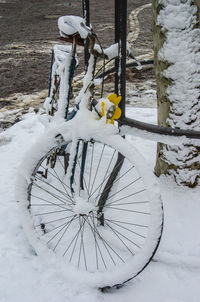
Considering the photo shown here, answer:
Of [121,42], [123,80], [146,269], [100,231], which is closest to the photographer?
[121,42]

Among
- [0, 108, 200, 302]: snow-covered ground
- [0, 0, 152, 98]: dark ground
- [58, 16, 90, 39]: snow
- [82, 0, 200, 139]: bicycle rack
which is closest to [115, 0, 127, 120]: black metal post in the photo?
[82, 0, 200, 139]: bicycle rack

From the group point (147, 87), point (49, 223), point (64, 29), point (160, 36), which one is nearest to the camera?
point (64, 29)

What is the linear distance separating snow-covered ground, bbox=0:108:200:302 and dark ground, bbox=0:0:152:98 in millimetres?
3422

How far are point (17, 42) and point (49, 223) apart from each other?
7275 millimetres

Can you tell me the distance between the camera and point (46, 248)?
5.79 feet

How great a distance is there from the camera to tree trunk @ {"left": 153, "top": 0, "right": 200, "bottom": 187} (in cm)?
177

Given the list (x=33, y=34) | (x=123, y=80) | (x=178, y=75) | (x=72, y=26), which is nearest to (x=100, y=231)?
(x=123, y=80)

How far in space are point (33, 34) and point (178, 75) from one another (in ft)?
27.3

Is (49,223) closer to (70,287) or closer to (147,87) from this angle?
(70,287)

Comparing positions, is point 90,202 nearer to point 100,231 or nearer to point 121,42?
point 100,231

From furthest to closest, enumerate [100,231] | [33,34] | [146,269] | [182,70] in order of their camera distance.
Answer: [33,34]
[100,231]
[182,70]
[146,269]

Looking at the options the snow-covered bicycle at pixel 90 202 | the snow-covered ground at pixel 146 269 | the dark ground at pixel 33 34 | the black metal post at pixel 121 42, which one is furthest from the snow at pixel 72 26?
the dark ground at pixel 33 34

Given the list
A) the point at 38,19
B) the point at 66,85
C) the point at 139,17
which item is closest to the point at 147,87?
the point at 66,85

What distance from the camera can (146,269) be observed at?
1743mm
